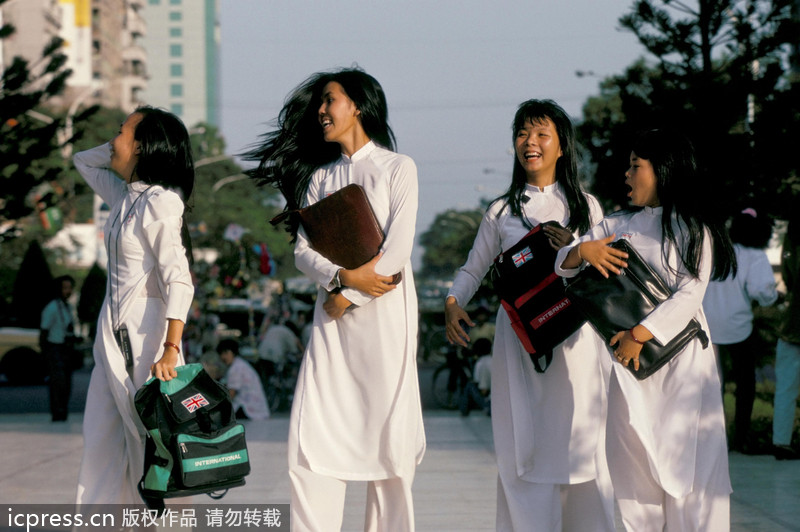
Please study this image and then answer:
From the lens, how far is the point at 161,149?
5.08 meters

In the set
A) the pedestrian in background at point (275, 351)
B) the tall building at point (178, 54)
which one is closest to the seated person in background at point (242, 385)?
the pedestrian in background at point (275, 351)

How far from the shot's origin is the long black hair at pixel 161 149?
507cm

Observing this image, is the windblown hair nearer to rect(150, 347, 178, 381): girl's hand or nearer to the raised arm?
the raised arm

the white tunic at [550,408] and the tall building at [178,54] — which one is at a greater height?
the white tunic at [550,408]

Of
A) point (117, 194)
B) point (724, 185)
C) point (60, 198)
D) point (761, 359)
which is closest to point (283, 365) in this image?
point (60, 198)

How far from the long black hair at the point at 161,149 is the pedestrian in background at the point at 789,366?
5299 mm

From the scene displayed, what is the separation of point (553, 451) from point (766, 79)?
7933 millimetres

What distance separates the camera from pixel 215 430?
480 centimetres

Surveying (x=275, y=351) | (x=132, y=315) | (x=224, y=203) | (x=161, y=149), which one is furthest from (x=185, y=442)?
(x=224, y=203)

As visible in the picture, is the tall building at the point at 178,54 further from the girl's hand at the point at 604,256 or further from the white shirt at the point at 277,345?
the girl's hand at the point at 604,256

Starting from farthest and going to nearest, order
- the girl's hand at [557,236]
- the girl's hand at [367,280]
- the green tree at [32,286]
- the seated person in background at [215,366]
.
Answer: the green tree at [32,286] < the seated person in background at [215,366] < the girl's hand at [557,236] < the girl's hand at [367,280]

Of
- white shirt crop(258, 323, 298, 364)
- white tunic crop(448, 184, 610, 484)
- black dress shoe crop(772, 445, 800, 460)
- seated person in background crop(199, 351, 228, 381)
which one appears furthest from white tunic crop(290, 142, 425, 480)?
white shirt crop(258, 323, 298, 364)

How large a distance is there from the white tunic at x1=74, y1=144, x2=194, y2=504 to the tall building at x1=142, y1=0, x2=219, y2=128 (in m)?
164

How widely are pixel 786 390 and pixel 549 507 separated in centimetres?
440
